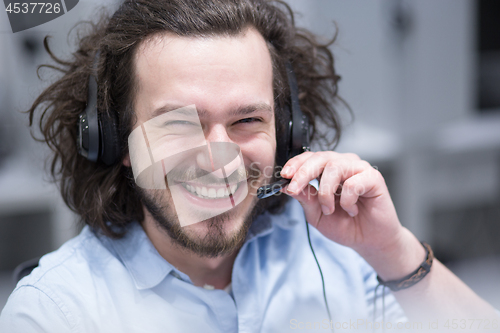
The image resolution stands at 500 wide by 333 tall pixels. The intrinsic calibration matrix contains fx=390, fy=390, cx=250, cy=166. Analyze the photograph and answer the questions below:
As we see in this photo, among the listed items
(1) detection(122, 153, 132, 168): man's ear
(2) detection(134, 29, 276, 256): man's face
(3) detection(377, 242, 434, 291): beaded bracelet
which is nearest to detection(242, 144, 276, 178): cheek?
(2) detection(134, 29, 276, 256): man's face

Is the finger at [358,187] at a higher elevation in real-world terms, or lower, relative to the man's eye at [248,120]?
lower

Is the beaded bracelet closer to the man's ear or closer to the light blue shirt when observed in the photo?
the light blue shirt

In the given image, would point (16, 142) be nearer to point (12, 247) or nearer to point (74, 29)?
point (12, 247)

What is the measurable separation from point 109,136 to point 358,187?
531 millimetres

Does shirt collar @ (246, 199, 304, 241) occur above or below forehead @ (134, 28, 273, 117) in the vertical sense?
below

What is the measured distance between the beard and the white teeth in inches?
1.4

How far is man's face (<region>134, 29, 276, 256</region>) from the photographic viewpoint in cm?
74

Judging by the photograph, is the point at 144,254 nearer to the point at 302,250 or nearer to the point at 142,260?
the point at 142,260

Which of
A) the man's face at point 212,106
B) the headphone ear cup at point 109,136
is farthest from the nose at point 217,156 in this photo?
the headphone ear cup at point 109,136

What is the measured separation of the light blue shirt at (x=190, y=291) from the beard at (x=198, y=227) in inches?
2.8

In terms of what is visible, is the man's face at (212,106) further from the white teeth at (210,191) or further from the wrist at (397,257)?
the wrist at (397,257)

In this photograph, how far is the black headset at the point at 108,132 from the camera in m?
0.80

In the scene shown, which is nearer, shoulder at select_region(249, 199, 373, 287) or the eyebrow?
the eyebrow

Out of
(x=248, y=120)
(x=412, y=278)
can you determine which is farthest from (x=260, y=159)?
(x=412, y=278)
